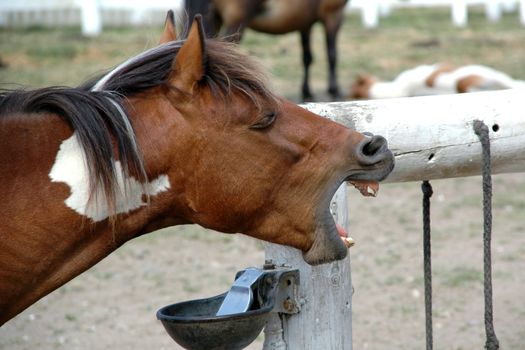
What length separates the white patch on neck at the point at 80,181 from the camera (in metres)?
2.02

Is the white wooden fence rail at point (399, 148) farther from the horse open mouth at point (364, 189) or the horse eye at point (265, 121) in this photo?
the horse eye at point (265, 121)

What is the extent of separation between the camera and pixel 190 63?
2.04 m

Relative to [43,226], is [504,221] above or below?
above

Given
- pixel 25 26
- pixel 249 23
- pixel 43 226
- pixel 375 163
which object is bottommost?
pixel 43 226

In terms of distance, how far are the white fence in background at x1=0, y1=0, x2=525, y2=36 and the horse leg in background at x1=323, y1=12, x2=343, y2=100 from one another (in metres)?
4.75

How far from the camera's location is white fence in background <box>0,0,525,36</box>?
14.5 m

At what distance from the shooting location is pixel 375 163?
212cm

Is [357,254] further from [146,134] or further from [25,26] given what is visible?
[25,26]

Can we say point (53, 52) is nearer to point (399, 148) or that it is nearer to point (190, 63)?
point (399, 148)

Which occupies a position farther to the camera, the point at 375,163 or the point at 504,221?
the point at 504,221

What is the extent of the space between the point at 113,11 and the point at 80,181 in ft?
47.3

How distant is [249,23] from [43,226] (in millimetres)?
7194

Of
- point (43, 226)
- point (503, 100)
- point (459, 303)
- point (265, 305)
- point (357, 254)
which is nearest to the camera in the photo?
point (43, 226)

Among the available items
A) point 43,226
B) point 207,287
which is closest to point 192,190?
point 43,226
